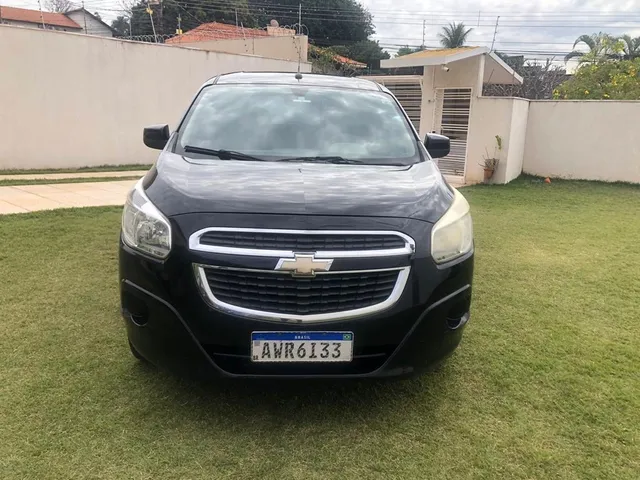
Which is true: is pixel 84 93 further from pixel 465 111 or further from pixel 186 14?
pixel 186 14

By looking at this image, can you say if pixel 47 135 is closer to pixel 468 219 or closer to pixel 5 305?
pixel 5 305

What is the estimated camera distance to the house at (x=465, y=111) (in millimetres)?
10945

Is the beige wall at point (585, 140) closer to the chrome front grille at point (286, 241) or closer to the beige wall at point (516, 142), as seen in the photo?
the beige wall at point (516, 142)

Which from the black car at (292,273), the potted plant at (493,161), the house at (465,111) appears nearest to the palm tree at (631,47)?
the house at (465,111)

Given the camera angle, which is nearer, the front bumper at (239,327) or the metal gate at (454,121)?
the front bumper at (239,327)

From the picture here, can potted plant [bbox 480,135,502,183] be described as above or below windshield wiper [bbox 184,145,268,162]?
below

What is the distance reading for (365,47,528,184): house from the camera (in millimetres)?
10945

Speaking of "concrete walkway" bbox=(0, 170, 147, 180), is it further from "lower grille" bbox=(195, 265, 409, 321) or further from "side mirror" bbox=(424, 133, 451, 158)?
"lower grille" bbox=(195, 265, 409, 321)

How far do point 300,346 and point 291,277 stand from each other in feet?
1.03

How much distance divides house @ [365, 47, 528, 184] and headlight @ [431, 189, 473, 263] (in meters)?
8.95

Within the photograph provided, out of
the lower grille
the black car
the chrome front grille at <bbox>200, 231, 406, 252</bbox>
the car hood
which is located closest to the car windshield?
the car hood

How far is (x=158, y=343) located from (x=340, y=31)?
42.5 m

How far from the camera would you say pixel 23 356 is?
3.00 m

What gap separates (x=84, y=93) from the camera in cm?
1085
